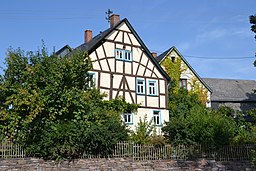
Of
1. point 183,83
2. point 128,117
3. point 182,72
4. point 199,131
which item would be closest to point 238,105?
point 183,83

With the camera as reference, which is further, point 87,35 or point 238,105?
point 238,105

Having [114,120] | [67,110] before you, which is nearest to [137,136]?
[114,120]

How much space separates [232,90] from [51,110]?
97.7 feet

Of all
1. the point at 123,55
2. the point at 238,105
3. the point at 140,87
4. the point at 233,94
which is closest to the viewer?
the point at 123,55

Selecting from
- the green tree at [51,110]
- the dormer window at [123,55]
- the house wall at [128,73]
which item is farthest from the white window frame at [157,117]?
the green tree at [51,110]

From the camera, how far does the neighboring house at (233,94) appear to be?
135 ft

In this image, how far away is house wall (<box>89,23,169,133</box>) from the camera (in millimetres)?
28364

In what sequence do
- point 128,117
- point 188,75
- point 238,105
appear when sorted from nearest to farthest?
1. point 128,117
2. point 188,75
3. point 238,105

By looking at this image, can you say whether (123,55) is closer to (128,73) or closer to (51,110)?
(128,73)

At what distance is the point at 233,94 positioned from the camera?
42531 millimetres

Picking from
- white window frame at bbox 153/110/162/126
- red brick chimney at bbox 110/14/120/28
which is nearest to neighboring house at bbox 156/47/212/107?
white window frame at bbox 153/110/162/126

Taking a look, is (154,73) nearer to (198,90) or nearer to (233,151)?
(198,90)

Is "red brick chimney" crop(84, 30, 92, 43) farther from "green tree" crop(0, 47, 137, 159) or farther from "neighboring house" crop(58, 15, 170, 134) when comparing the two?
"green tree" crop(0, 47, 137, 159)

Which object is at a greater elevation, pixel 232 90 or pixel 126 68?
pixel 126 68
